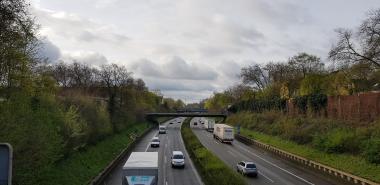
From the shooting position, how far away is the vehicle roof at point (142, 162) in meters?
27.4

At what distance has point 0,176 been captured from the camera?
4.90 metres

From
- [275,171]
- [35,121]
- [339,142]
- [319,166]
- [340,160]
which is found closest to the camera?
[35,121]

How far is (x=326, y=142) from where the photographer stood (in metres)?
46.9

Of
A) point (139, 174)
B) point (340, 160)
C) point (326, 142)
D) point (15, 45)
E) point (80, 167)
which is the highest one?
point (15, 45)

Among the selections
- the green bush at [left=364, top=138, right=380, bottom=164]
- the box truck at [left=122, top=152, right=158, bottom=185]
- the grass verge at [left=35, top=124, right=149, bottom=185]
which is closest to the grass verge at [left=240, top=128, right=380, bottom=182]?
the green bush at [left=364, top=138, right=380, bottom=164]

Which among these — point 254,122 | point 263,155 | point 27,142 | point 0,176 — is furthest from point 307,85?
point 0,176

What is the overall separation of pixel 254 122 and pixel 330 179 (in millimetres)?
56379

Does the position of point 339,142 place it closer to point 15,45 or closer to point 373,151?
point 373,151

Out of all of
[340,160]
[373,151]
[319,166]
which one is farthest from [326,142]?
[373,151]

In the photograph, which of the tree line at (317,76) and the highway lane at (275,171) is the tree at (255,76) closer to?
the tree line at (317,76)

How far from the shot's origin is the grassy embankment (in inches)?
1500

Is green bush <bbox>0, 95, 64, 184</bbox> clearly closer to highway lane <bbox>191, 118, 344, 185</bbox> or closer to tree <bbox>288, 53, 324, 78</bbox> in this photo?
highway lane <bbox>191, 118, 344, 185</bbox>

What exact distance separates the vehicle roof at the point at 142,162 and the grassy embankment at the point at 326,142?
655 inches

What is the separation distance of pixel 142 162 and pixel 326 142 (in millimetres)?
25430
